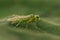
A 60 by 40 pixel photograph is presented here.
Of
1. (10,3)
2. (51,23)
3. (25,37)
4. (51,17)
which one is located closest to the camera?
(25,37)

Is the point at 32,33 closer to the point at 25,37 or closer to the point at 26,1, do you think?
the point at 25,37

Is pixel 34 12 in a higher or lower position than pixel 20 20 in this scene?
higher

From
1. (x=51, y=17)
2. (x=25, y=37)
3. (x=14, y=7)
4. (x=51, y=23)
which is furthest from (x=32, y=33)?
(x=14, y=7)

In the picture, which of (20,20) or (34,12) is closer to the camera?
(20,20)

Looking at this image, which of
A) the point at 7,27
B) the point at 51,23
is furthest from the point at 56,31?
the point at 7,27

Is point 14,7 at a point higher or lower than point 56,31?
higher

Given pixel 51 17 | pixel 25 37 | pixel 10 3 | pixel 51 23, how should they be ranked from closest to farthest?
pixel 25 37 < pixel 51 23 < pixel 51 17 < pixel 10 3

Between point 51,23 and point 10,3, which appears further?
point 10,3

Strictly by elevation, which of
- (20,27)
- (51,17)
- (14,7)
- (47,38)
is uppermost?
(14,7)
